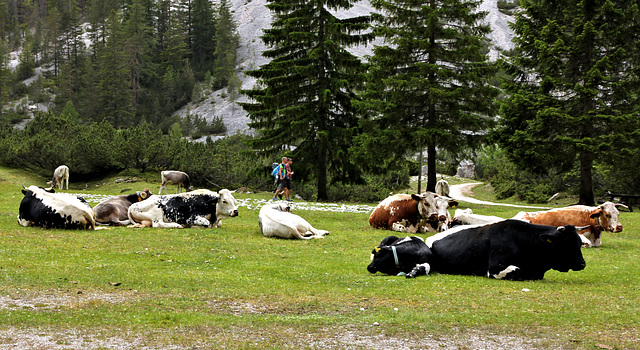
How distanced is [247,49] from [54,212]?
5000 inches

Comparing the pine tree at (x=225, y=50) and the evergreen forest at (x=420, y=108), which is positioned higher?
the pine tree at (x=225, y=50)

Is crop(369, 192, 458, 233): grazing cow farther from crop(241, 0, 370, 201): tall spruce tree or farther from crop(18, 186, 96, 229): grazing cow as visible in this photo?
crop(241, 0, 370, 201): tall spruce tree

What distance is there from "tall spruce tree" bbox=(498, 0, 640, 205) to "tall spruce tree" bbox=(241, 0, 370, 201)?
10766mm

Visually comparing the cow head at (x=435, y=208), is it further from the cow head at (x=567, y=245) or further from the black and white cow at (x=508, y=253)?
the cow head at (x=567, y=245)

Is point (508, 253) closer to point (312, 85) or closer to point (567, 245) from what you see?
point (567, 245)

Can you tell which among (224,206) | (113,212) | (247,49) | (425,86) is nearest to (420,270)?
(224,206)

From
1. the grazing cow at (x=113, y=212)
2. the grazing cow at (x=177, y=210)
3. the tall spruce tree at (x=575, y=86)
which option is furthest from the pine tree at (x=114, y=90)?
the grazing cow at (x=177, y=210)

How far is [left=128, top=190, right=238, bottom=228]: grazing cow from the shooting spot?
50.6 ft

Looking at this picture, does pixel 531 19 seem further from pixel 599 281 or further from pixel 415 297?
pixel 415 297

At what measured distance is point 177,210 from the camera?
15523mm

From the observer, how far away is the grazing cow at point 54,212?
1365 cm

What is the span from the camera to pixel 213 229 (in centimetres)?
1543

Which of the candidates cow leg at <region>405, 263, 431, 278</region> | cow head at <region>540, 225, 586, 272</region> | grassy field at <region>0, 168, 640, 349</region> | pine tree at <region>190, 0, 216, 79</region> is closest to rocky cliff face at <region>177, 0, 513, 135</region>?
pine tree at <region>190, 0, 216, 79</region>

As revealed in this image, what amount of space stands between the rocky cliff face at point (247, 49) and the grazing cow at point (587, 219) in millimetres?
77259
